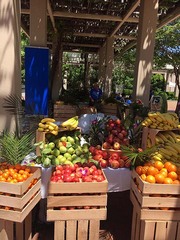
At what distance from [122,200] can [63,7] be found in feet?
25.1

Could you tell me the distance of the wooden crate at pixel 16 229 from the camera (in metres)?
2.61

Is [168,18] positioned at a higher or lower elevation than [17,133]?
higher

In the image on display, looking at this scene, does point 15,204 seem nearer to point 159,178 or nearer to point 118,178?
point 118,178

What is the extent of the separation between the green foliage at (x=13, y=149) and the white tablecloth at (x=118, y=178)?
3.22ft

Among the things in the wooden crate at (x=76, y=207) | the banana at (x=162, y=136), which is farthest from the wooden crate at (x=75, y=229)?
the banana at (x=162, y=136)

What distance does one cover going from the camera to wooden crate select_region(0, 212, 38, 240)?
2607mm

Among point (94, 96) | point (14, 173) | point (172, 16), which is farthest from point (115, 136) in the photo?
point (172, 16)

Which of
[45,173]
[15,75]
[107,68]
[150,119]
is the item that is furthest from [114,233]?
[107,68]

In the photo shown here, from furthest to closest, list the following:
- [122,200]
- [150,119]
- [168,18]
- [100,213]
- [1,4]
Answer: [168,18], [122,200], [150,119], [1,4], [100,213]

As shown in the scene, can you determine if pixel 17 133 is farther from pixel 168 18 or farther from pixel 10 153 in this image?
pixel 168 18

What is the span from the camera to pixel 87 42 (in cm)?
1759

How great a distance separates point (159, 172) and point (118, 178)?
0.61 meters

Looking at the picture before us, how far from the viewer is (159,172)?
2.68m

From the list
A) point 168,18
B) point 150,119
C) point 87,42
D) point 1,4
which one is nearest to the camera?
point 1,4
